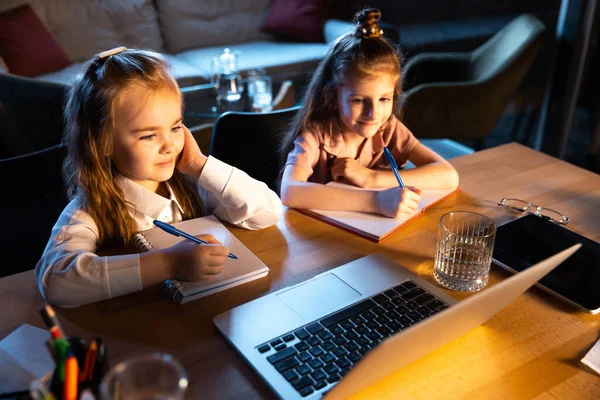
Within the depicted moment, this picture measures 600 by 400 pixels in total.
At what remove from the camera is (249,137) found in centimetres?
155

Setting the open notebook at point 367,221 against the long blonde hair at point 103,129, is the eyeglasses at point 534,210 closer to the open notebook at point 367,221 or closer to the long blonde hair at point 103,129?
the open notebook at point 367,221

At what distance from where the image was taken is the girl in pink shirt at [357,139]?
1.23m

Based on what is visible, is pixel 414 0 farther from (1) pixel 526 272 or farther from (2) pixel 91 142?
(1) pixel 526 272

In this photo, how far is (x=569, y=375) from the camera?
0.76 metres

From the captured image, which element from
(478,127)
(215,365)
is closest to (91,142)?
(215,365)

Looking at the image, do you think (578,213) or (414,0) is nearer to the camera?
(578,213)

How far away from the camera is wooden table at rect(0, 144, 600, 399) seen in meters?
0.74

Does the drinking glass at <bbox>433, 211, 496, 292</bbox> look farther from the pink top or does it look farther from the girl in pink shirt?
the pink top

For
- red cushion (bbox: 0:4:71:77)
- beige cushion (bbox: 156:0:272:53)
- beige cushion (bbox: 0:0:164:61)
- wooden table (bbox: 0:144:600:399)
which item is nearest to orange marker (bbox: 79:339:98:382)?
wooden table (bbox: 0:144:600:399)

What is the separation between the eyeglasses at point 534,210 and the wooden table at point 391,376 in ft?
0.08

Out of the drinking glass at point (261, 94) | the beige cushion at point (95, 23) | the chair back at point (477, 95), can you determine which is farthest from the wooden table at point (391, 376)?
the beige cushion at point (95, 23)

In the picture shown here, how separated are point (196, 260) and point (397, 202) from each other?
0.48m

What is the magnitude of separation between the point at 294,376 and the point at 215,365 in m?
0.12

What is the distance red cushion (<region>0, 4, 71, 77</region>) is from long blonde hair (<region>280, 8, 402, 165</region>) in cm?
233
